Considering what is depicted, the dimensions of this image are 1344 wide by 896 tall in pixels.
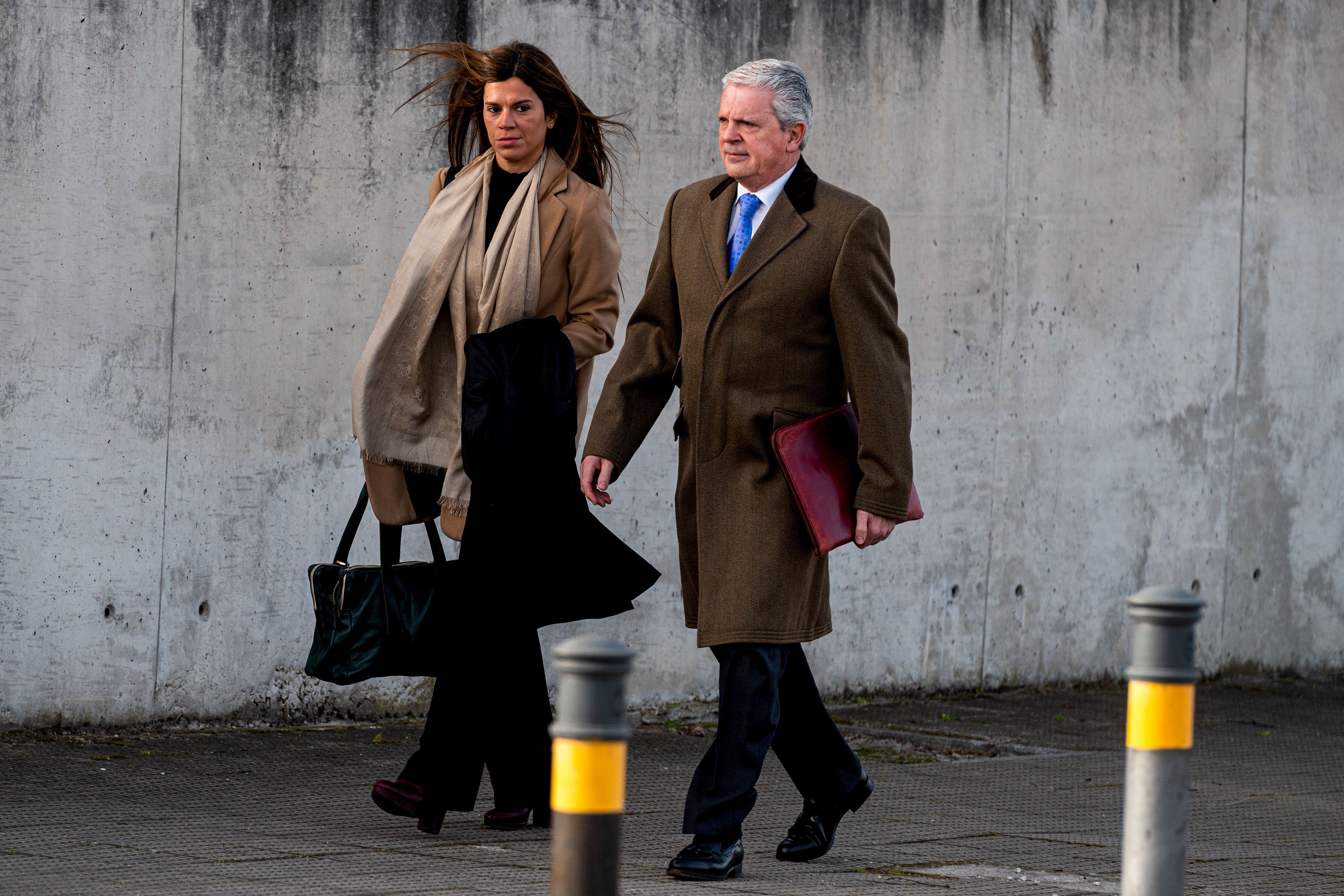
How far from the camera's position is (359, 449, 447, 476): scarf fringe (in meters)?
5.11

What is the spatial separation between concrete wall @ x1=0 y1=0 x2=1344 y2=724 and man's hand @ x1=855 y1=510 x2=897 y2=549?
2.71 meters

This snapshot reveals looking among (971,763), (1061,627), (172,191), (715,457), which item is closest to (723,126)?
(715,457)

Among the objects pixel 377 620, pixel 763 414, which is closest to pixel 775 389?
pixel 763 414

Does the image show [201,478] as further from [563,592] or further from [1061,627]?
[1061,627]

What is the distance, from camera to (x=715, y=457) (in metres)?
4.70

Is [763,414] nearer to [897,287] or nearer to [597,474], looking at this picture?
[597,474]

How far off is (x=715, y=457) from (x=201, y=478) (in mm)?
2482

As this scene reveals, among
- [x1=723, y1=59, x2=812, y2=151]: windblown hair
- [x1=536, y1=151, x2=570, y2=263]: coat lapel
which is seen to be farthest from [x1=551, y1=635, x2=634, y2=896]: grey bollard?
[x1=536, y1=151, x2=570, y2=263]: coat lapel

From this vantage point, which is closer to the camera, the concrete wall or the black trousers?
the black trousers

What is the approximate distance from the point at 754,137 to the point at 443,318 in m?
1.03

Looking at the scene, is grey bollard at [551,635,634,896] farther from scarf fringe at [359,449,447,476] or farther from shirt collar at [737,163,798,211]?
scarf fringe at [359,449,447,476]

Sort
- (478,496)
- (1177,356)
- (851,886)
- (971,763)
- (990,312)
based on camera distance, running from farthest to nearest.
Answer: (1177,356)
(990,312)
(971,763)
(478,496)
(851,886)

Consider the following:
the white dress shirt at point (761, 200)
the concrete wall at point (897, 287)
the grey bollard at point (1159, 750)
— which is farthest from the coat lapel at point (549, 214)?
the grey bollard at point (1159, 750)

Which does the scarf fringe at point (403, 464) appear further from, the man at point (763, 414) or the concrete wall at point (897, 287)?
the concrete wall at point (897, 287)
